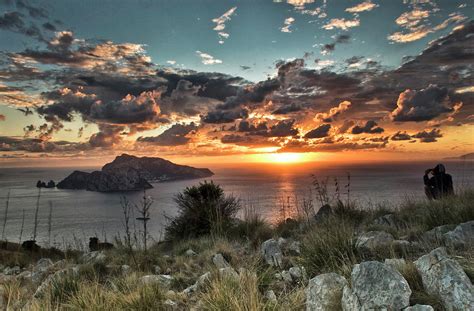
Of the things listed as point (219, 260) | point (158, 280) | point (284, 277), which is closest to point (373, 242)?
point (284, 277)

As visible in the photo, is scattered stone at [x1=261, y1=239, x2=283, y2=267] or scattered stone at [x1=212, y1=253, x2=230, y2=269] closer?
scattered stone at [x1=261, y1=239, x2=283, y2=267]

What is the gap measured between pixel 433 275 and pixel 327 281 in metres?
0.99

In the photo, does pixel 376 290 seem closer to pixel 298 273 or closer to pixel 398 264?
pixel 398 264

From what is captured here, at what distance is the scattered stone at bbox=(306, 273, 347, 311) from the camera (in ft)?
11.5

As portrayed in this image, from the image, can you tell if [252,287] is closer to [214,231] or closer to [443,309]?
[443,309]

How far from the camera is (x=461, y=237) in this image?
6.04 m

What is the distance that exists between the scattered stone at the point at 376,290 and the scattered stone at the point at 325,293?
0.64 ft

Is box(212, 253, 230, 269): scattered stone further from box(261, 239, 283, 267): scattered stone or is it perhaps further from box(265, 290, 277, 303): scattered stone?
box(265, 290, 277, 303): scattered stone

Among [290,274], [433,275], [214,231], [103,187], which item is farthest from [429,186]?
[103,187]

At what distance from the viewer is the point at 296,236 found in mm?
9438

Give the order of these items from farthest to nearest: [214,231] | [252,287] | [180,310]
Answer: [214,231], [180,310], [252,287]

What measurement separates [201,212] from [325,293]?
29.4ft

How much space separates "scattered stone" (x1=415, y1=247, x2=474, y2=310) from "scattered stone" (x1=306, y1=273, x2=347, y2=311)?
31.5 inches

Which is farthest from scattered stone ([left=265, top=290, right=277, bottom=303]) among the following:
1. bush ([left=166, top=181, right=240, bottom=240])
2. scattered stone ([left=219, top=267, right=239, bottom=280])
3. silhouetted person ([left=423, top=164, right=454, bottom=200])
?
silhouetted person ([left=423, top=164, right=454, bottom=200])
